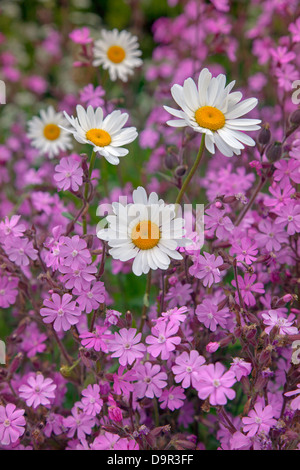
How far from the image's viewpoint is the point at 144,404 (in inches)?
35.7

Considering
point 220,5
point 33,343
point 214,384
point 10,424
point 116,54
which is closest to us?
point 214,384

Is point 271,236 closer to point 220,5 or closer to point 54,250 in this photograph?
point 54,250

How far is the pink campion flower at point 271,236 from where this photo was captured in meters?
0.93

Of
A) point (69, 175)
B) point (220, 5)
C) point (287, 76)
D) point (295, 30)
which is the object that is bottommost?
point (69, 175)

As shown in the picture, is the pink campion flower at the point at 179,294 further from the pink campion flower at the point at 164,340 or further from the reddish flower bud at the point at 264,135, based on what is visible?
the reddish flower bud at the point at 264,135

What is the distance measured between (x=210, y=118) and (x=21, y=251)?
16.2 inches

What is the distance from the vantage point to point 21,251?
0.91m

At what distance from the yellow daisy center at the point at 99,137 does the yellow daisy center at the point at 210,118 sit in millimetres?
160

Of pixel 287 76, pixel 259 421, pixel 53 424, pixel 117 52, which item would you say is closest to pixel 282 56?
pixel 287 76

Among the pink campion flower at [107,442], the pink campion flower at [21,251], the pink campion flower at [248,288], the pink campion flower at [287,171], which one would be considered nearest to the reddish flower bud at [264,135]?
the pink campion flower at [287,171]

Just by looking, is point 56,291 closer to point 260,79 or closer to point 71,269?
point 71,269

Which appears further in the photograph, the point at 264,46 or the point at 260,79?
the point at 260,79

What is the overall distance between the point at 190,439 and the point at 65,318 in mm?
308
